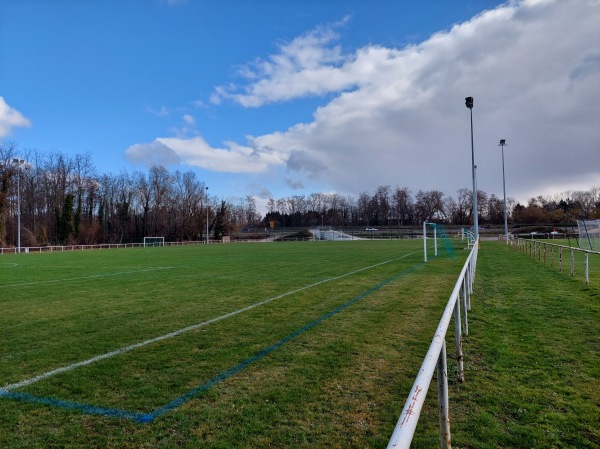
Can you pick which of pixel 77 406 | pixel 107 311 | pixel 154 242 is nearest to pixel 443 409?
pixel 77 406

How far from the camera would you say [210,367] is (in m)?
5.23

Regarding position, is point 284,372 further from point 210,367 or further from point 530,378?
point 530,378

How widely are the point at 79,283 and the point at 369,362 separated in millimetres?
12620

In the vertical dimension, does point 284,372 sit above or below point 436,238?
below

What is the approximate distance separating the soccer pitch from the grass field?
20 millimetres

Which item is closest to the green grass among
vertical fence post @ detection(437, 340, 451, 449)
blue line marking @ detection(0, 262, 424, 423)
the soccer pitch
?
the soccer pitch

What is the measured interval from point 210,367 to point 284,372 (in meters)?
0.98

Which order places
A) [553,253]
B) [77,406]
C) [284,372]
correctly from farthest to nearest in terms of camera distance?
[553,253], [284,372], [77,406]

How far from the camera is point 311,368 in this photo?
5.13 meters

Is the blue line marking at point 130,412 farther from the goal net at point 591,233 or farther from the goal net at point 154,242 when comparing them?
the goal net at point 154,242

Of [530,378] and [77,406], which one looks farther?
[530,378]

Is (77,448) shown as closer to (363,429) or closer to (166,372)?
(166,372)

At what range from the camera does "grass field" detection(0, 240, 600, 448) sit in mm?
3539

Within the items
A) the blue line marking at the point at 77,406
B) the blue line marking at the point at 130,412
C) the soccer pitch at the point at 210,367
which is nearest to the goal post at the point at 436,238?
the soccer pitch at the point at 210,367
